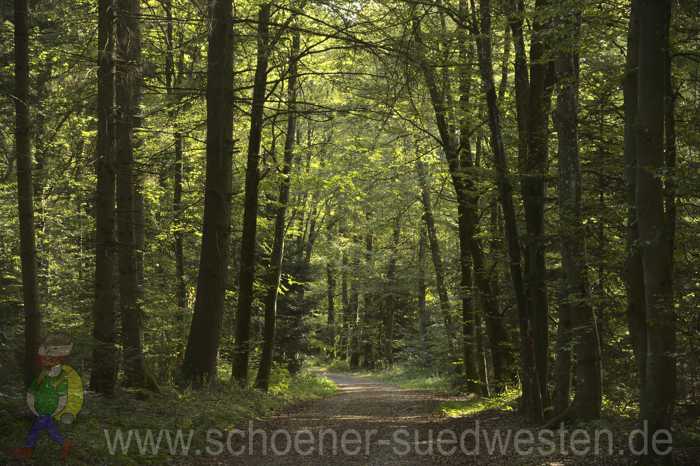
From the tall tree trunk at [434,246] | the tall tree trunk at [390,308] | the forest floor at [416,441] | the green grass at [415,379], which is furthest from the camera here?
the tall tree trunk at [390,308]

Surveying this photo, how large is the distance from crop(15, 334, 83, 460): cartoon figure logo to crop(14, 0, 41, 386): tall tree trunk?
0.30 meters

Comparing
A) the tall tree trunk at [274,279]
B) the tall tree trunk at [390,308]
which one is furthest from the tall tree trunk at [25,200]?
the tall tree trunk at [390,308]

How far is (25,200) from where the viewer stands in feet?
28.4

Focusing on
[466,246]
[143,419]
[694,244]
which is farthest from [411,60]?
[466,246]

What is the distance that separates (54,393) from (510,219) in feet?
25.5

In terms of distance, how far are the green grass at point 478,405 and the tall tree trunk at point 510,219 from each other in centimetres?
234

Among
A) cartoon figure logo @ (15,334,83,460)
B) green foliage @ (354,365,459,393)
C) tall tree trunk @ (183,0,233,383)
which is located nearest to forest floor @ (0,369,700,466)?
cartoon figure logo @ (15,334,83,460)

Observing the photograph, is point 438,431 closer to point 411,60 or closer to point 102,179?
point 411,60

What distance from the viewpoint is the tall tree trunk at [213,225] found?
1262cm

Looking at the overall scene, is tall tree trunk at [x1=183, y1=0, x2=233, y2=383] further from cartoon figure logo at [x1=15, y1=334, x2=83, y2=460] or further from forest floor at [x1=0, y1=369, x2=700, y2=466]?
cartoon figure logo at [x1=15, y1=334, x2=83, y2=460]

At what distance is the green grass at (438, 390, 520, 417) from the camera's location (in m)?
13.8

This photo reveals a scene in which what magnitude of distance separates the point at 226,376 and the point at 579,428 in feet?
37.7

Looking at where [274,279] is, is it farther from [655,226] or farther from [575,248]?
[655,226]

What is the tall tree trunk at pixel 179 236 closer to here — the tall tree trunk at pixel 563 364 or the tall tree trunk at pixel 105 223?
the tall tree trunk at pixel 105 223
